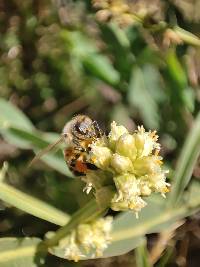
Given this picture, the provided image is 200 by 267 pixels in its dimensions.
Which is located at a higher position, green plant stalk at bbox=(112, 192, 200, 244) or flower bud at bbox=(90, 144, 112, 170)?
flower bud at bbox=(90, 144, 112, 170)

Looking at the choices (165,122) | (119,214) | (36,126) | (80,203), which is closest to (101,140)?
(119,214)

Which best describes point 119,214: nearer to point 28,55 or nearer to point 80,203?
point 80,203

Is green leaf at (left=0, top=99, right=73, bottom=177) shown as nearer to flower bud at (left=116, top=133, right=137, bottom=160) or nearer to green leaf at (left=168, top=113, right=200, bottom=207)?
green leaf at (left=168, top=113, right=200, bottom=207)

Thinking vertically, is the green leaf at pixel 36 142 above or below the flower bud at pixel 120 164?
below

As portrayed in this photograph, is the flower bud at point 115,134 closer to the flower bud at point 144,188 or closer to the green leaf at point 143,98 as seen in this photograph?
the flower bud at point 144,188

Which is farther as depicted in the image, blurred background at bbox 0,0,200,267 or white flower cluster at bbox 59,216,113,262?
blurred background at bbox 0,0,200,267

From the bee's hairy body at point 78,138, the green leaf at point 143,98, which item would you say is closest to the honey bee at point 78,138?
the bee's hairy body at point 78,138

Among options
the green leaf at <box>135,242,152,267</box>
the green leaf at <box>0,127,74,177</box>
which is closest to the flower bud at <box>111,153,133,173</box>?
the green leaf at <box>135,242,152,267</box>
